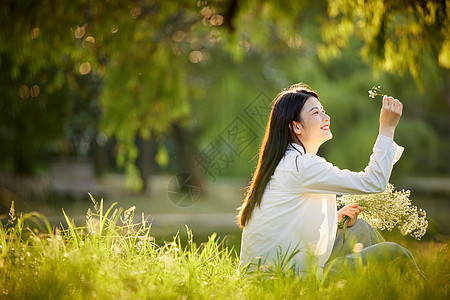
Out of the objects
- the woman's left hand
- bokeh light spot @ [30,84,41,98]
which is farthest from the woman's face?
bokeh light spot @ [30,84,41,98]

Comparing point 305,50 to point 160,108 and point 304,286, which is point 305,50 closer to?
point 160,108

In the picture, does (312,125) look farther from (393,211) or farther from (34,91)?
(34,91)

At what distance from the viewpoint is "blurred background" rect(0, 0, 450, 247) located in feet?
18.4

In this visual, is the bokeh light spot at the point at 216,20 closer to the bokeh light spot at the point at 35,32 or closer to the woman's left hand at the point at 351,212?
the bokeh light spot at the point at 35,32

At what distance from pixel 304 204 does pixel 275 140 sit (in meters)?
0.32

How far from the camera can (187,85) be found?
12039 mm

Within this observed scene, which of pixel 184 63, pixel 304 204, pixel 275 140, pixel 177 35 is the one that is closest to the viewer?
pixel 304 204

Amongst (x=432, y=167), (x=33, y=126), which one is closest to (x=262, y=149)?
(x=33, y=126)

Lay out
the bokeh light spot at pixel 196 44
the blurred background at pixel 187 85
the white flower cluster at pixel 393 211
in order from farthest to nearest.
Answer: the bokeh light spot at pixel 196 44 → the blurred background at pixel 187 85 → the white flower cluster at pixel 393 211

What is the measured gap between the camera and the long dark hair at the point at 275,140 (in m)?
2.40

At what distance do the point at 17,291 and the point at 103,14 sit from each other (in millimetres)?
4484

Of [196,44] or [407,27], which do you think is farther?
[196,44]

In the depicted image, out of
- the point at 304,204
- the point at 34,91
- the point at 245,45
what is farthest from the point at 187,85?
Result: the point at 304,204

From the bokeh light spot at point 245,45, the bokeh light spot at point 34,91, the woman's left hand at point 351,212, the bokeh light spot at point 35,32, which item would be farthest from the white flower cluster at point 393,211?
the bokeh light spot at point 245,45
